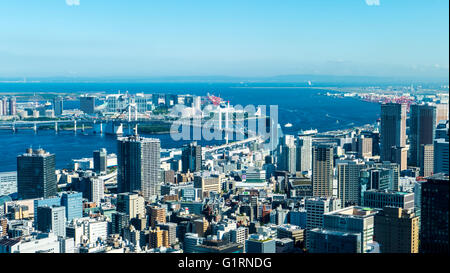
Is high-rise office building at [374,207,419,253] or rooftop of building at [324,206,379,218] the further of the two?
rooftop of building at [324,206,379,218]

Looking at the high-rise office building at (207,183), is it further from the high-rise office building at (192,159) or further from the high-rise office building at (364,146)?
the high-rise office building at (364,146)

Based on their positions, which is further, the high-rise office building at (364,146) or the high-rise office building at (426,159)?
the high-rise office building at (364,146)

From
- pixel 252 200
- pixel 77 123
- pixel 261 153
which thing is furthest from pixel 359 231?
pixel 77 123

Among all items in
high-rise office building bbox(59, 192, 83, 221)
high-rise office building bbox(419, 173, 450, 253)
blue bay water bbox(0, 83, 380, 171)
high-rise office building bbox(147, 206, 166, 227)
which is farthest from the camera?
blue bay water bbox(0, 83, 380, 171)

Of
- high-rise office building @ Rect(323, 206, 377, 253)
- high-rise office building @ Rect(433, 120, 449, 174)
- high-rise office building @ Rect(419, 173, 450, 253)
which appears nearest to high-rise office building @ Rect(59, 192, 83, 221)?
high-rise office building @ Rect(323, 206, 377, 253)

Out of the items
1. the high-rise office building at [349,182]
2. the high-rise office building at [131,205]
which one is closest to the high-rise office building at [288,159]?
the high-rise office building at [349,182]

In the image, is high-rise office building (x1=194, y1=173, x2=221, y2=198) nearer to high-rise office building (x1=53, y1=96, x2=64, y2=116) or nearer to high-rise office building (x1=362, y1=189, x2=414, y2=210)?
high-rise office building (x1=362, y1=189, x2=414, y2=210)
